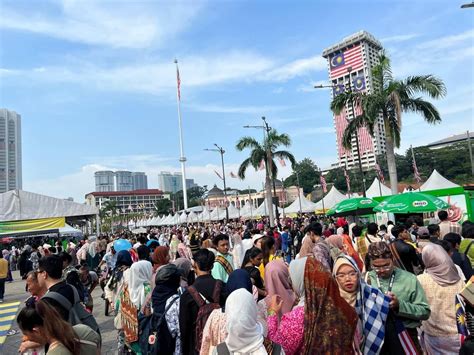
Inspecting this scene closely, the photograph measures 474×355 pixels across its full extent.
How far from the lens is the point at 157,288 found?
388 centimetres

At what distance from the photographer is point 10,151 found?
201 ft

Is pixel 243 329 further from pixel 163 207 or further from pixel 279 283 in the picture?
pixel 163 207

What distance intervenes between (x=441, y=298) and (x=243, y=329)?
7.76ft

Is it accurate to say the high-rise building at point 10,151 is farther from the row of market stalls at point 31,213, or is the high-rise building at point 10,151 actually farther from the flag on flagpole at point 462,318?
the flag on flagpole at point 462,318

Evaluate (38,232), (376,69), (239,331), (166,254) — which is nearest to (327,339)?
(239,331)

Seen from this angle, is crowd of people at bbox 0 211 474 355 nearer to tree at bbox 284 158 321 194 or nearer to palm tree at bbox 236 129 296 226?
palm tree at bbox 236 129 296 226

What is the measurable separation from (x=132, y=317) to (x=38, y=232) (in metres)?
17.4

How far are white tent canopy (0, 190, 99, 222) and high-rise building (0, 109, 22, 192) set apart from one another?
143 ft

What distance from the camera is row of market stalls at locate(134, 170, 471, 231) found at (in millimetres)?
14812

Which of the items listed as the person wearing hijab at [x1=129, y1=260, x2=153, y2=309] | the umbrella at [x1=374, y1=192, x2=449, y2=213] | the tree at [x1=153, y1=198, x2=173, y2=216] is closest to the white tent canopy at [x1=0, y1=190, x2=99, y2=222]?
the umbrella at [x1=374, y1=192, x2=449, y2=213]

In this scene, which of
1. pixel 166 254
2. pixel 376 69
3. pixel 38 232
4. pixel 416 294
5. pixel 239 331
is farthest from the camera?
pixel 38 232

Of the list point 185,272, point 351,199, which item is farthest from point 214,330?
point 351,199

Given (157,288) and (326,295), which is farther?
(157,288)

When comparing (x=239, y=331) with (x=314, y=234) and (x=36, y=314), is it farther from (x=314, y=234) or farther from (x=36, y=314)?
(x=314, y=234)
